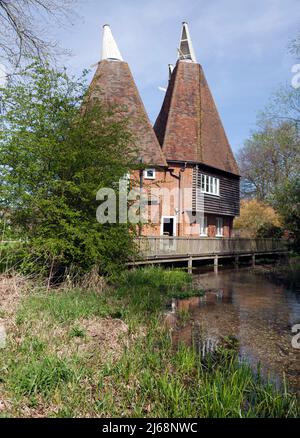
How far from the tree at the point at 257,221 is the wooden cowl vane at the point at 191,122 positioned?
22.3ft

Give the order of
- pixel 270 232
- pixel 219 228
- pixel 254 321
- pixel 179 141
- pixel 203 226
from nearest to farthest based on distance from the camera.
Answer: pixel 254 321 → pixel 179 141 → pixel 203 226 → pixel 219 228 → pixel 270 232

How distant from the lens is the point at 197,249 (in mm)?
19672

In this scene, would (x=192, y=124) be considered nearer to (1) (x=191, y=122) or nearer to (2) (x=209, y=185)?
(1) (x=191, y=122)

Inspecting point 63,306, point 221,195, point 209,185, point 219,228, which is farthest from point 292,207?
point 63,306

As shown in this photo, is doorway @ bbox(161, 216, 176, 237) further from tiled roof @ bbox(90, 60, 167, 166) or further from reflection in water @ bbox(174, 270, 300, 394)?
reflection in water @ bbox(174, 270, 300, 394)

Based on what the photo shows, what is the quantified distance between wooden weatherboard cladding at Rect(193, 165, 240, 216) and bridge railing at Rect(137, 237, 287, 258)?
8.85ft

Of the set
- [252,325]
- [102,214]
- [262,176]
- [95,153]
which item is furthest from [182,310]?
[262,176]

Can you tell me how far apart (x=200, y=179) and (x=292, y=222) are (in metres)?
7.37

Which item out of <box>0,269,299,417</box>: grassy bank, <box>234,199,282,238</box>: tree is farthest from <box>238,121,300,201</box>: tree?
<box>0,269,299,417</box>: grassy bank

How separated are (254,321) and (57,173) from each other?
6.43 m

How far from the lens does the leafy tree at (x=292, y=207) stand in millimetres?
18062

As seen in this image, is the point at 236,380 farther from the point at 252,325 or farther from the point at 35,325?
the point at 252,325

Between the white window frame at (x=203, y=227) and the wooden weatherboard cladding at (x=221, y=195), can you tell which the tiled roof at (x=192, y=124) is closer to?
the wooden weatherboard cladding at (x=221, y=195)
